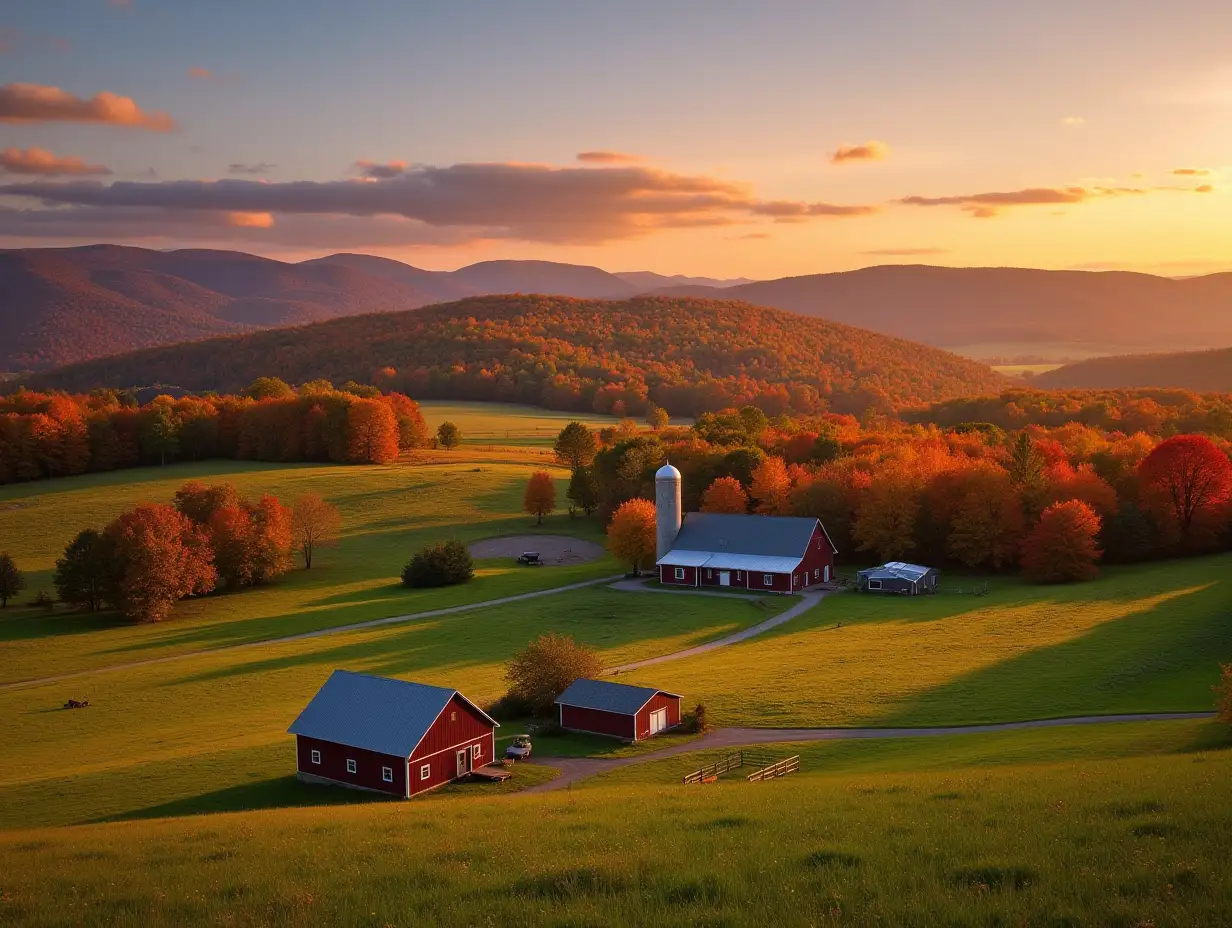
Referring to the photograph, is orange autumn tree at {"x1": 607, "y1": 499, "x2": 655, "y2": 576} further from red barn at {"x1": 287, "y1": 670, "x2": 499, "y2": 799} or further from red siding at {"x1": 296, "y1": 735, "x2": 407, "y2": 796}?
red siding at {"x1": 296, "y1": 735, "x2": 407, "y2": 796}

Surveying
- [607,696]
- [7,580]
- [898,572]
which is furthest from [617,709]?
[7,580]

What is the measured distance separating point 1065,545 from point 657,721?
4025 cm

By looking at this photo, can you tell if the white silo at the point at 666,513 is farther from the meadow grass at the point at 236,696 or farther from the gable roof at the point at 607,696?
the gable roof at the point at 607,696

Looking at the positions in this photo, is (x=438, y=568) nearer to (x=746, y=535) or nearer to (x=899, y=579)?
(x=746, y=535)

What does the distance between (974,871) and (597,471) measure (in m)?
85.4

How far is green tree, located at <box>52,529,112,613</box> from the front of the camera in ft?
230

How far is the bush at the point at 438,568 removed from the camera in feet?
250

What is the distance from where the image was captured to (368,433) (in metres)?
120

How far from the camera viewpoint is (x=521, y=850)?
18.0 m

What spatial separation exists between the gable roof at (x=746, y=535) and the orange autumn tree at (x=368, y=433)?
51851 millimetres

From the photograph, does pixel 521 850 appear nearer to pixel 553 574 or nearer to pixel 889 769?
pixel 889 769

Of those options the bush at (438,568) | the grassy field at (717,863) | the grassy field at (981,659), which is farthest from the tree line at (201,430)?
the grassy field at (717,863)

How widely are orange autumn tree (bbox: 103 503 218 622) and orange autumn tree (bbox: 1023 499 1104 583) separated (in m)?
57.6

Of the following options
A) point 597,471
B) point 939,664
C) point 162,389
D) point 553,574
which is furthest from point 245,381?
point 939,664
